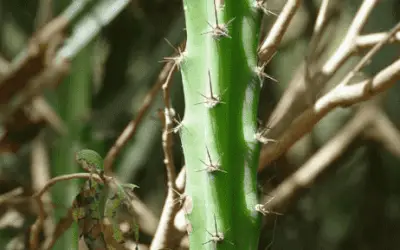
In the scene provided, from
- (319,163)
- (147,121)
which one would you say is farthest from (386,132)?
(147,121)

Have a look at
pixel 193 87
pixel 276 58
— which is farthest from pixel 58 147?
pixel 276 58

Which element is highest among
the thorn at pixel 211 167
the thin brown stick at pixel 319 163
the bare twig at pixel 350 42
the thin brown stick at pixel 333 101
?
the bare twig at pixel 350 42

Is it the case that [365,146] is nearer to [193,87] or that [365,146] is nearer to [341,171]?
[341,171]

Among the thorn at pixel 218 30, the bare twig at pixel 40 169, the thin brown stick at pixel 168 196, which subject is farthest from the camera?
the bare twig at pixel 40 169

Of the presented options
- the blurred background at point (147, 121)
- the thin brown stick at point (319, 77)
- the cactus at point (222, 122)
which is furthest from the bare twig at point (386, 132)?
the cactus at point (222, 122)

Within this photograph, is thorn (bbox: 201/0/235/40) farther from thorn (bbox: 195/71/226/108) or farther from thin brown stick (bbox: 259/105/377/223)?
thin brown stick (bbox: 259/105/377/223)

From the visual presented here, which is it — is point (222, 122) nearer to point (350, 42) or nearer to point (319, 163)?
point (350, 42)

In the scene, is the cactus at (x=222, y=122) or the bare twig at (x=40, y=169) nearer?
the cactus at (x=222, y=122)

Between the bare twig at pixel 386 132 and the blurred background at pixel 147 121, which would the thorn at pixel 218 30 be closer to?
the blurred background at pixel 147 121
